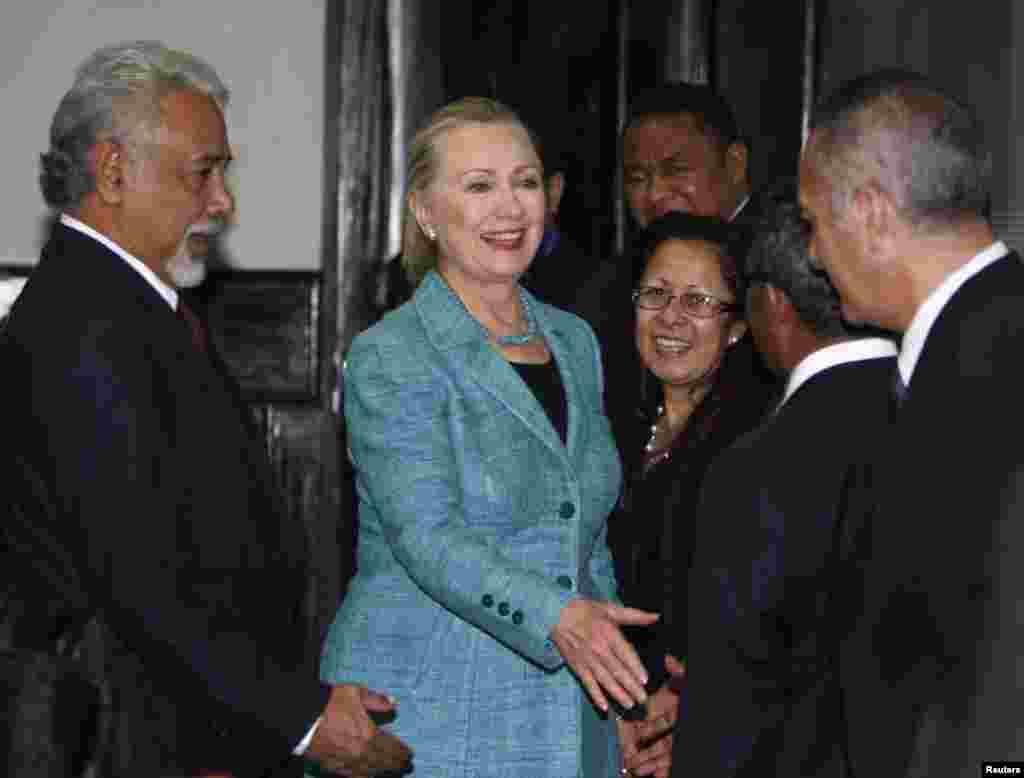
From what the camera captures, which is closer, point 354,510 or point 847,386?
point 847,386

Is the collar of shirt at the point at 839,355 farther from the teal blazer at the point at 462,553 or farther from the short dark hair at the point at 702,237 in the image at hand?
the short dark hair at the point at 702,237

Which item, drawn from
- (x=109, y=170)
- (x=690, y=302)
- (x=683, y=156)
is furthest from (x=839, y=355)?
(x=683, y=156)

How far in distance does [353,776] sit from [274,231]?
285 centimetres

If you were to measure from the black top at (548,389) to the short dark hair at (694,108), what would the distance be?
1.60 metres

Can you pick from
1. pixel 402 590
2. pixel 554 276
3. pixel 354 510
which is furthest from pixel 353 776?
pixel 354 510

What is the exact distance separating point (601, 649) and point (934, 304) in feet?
2.87

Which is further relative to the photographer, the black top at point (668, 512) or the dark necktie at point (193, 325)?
the black top at point (668, 512)

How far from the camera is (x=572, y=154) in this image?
18.5 ft

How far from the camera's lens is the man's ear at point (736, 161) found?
15.6 ft

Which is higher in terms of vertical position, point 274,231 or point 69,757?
point 274,231

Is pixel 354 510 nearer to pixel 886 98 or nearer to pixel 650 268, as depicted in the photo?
pixel 650 268

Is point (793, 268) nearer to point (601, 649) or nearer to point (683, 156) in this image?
point (601, 649)

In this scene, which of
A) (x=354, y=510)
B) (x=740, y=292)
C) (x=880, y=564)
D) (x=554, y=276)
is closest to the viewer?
(x=880, y=564)

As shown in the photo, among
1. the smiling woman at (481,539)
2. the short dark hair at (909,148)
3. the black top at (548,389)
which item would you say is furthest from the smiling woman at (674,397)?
the short dark hair at (909,148)
